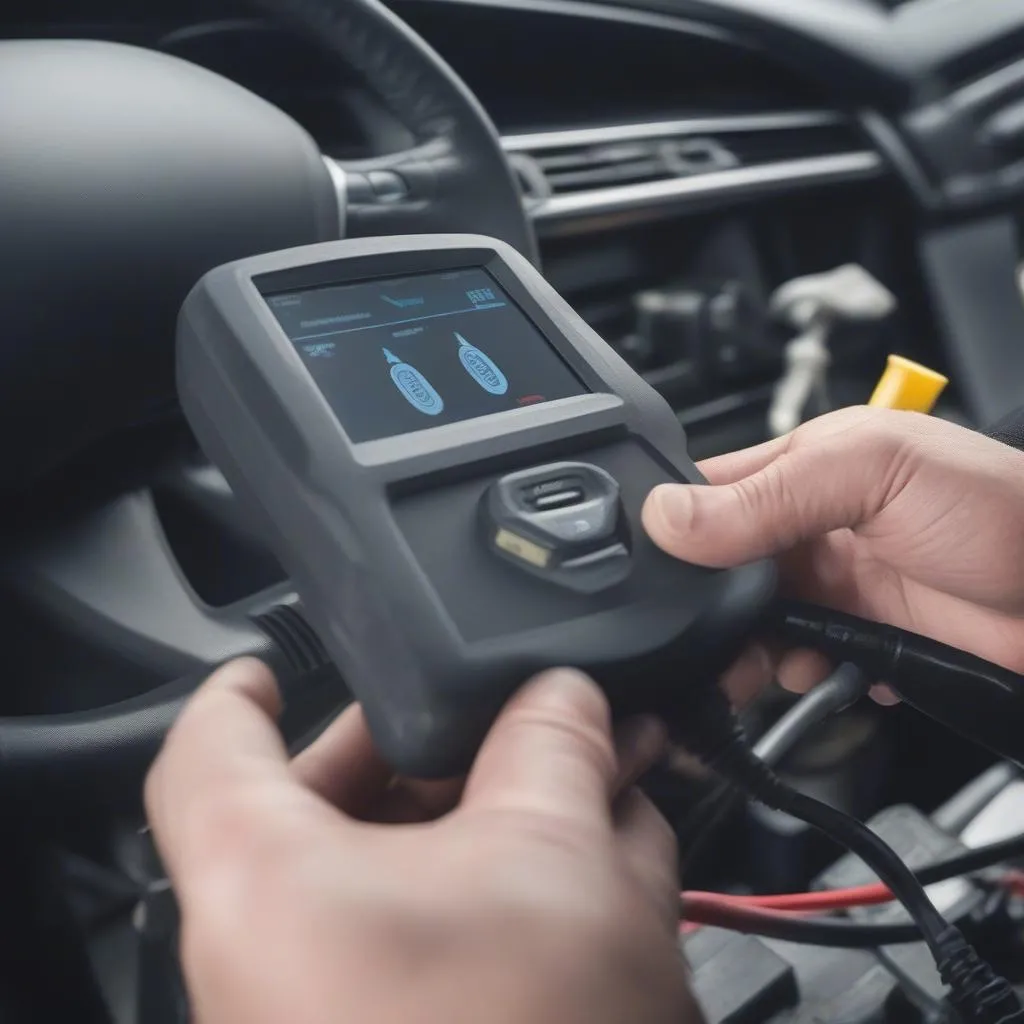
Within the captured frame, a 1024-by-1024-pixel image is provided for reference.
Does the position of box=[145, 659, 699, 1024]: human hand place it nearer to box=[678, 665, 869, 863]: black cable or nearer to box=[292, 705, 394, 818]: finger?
box=[292, 705, 394, 818]: finger

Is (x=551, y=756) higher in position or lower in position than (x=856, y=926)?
higher

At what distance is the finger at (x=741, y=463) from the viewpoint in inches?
25.1

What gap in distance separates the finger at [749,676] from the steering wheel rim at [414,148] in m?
0.34

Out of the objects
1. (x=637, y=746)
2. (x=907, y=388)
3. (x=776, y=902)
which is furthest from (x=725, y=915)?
(x=907, y=388)

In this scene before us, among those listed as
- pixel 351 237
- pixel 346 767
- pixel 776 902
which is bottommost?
pixel 776 902

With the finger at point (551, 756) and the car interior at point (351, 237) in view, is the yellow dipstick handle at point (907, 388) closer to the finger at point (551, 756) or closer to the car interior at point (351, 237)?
the car interior at point (351, 237)

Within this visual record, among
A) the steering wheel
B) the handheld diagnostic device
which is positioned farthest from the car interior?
the handheld diagnostic device

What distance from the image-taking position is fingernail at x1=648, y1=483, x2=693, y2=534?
48cm

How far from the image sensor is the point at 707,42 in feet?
3.92

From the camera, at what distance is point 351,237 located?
0.71 metres

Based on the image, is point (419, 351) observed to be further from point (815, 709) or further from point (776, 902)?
point (776, 902)

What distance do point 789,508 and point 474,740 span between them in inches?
7.6

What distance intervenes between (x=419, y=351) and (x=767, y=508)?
18 cm

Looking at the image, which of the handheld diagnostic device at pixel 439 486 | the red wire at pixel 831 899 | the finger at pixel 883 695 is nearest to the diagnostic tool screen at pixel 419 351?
the handheld diagnostic device at pixel 439 486
